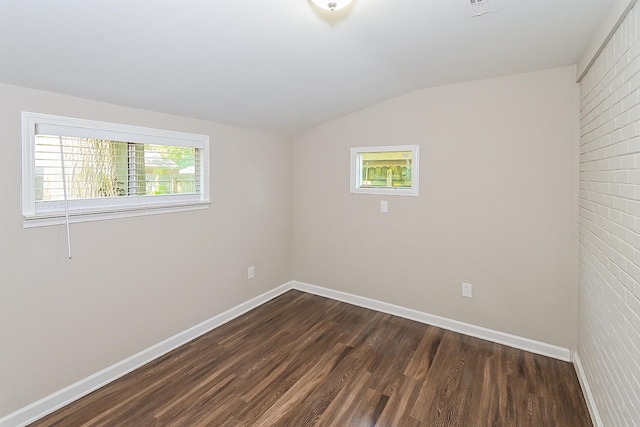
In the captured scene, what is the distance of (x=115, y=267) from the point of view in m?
2.29

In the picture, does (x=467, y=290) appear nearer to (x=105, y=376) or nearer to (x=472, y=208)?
(x=472, y=208)

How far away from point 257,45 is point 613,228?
219 centimetres

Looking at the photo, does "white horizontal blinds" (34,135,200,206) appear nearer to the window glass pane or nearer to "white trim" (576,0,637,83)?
the window glass pane

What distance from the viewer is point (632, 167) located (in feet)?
4.65

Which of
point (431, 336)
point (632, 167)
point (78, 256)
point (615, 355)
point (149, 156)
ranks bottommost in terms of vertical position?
point (431, 336)

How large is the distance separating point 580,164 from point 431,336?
1.85m

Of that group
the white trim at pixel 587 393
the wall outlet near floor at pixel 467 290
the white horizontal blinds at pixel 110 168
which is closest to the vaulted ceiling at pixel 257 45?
the white horizontal blinds at pixel 110 168

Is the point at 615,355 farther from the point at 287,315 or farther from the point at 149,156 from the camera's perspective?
the point at 149,156

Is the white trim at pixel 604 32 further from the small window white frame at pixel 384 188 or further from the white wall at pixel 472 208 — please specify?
the small window white frame at pixel 384 188

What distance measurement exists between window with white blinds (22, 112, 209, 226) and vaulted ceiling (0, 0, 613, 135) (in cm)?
22

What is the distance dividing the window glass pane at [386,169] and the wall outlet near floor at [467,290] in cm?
109

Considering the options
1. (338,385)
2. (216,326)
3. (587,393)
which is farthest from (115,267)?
(587,393)

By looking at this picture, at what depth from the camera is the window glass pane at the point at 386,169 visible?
3304 millimetres

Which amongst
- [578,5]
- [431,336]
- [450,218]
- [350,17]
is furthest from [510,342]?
[350,17]
